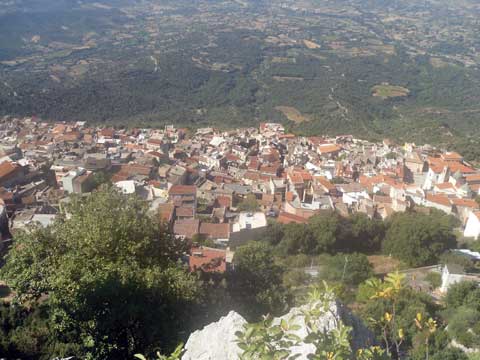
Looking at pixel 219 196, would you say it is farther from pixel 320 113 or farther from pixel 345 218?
pixel 320 113

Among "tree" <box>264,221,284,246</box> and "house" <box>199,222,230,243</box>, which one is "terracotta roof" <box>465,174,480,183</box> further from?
"house" <box>199,222,230,243</box>

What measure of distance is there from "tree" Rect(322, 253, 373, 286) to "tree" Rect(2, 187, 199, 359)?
9001 millimetres

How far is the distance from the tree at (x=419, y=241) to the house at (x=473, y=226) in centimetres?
250

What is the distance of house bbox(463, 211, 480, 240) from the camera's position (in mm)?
23906

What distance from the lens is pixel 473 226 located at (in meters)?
24.3

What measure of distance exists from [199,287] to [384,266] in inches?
537

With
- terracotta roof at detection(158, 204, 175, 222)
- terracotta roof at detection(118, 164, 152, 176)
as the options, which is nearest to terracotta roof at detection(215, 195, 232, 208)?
terracotta roof at detection(158, 204, 175, 222)

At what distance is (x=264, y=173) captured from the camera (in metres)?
33.1

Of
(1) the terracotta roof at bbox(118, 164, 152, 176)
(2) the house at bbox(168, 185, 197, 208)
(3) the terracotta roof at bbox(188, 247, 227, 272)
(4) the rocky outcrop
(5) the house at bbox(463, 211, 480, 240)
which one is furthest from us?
(1) the terracotta roof at bbox(118, 164, 152, 176)

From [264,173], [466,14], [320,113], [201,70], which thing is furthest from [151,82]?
[466,14]

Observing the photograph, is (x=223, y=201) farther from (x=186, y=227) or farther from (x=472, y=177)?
(x=472, y=177)

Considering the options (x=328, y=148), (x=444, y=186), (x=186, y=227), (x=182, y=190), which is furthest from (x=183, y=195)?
(x=328, y=148)

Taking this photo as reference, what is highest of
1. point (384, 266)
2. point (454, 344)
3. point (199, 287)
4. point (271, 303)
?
point (199, 287)

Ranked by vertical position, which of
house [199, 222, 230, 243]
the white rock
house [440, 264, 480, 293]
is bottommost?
house [199, 222, 230, 243]
